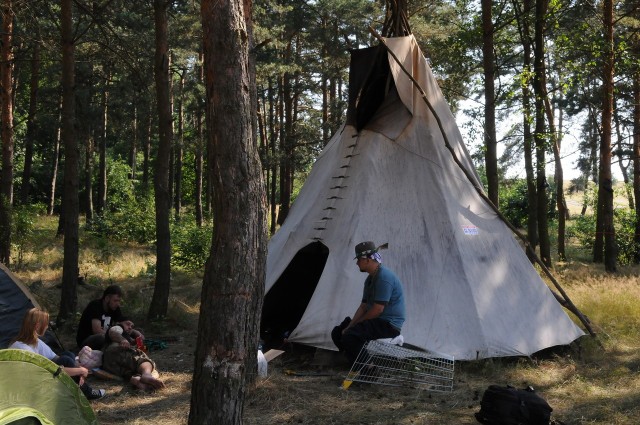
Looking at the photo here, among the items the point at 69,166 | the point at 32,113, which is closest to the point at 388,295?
the point at 69,166

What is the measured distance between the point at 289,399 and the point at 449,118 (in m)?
5.25

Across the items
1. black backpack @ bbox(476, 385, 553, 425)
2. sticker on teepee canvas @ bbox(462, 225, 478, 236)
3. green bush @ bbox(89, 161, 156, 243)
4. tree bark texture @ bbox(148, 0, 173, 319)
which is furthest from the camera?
green bush @ bbox(89, 161, 156, 243)

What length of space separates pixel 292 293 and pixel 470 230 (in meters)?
2.80

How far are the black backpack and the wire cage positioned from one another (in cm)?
119

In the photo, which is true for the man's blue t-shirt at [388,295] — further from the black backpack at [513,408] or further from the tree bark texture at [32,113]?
the tree bark texture at [32,113]

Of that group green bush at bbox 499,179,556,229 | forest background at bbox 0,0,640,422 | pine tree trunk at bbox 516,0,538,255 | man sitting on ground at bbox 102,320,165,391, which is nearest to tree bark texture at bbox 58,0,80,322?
forest background at bbox 0,0,640,422

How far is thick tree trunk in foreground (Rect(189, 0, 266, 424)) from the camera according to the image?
14.8ft

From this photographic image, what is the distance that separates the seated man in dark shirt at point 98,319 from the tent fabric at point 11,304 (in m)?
0.89

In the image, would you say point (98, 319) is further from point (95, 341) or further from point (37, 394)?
point (37, 394)

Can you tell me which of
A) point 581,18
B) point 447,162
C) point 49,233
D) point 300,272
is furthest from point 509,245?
point 49,233

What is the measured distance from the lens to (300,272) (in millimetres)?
10117

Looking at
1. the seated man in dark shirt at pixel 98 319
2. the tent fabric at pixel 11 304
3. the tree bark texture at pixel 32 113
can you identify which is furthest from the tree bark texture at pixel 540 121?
the tree bark texture at pixel 32 113

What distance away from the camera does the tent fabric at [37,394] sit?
426cm

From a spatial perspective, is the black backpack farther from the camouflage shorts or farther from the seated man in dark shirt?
the seated man in dark shirt
